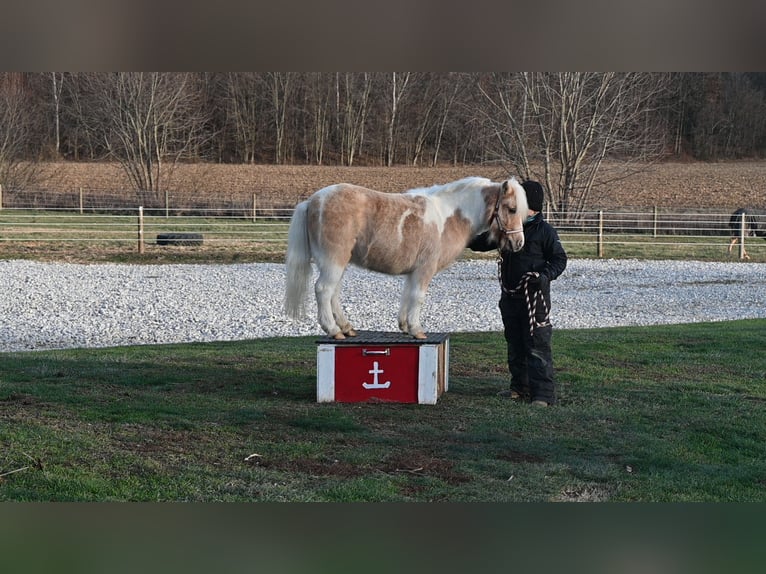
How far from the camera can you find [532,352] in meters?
6.30

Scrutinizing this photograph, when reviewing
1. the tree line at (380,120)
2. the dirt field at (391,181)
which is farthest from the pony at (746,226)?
the dirt field at (391,181)

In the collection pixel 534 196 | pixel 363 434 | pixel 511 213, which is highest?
pixel 534 196

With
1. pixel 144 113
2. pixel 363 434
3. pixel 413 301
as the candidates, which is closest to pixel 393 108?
pixel 144 113

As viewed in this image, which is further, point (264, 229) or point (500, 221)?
point (264, 229)

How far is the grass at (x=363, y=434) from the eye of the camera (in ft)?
14.3

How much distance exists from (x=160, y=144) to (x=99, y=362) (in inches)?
1278

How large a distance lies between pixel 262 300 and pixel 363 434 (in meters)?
8.29

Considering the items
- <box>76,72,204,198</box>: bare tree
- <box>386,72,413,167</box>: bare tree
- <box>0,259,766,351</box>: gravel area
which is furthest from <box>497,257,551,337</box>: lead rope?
<box>386,72,413,167</box>: bare tree

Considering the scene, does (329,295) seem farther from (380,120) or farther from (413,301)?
(380,120)

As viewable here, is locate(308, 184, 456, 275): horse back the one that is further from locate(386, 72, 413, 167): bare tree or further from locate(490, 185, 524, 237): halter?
locate(386, 72, 413, 167): bare tree

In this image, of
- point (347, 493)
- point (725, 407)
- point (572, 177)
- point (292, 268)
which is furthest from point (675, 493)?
point (572, 177)

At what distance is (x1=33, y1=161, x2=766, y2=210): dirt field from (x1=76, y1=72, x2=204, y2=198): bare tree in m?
1.22

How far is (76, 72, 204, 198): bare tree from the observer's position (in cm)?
3516

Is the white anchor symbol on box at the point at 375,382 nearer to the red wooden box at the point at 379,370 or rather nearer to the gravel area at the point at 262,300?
the red wooden box at the point at 379,370
